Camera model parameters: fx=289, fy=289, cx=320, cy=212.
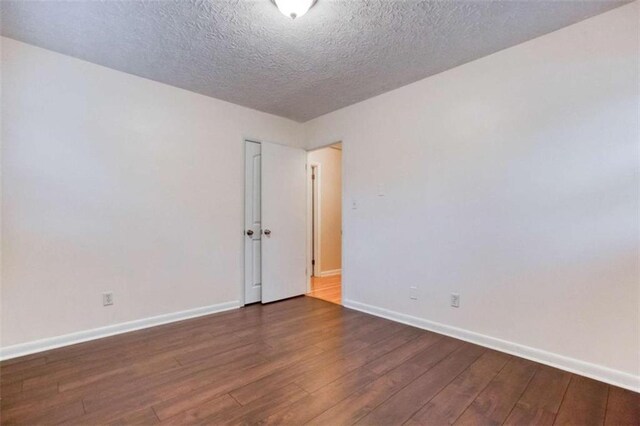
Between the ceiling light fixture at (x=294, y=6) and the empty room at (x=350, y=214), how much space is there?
0.01m

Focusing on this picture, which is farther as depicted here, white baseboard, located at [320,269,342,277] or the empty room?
white baseboard, located at [320,269,342,277]

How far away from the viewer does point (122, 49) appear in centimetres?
245

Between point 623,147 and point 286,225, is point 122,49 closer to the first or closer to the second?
point 286,225

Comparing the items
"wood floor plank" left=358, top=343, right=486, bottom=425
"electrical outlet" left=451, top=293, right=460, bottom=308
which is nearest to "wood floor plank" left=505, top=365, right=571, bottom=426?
"wood floor plank" left=358, top=343, right=486, bottom=425

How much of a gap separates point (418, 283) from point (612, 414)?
1560mm

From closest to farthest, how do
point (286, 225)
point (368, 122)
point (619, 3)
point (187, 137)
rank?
1. point (619, 3)
2. point (187, 137)
3. point (368, 122)
4. point (286, 225)

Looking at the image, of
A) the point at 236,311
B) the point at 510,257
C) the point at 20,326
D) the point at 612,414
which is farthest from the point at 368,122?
the point at 20,326

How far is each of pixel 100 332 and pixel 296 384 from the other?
2.04 metres

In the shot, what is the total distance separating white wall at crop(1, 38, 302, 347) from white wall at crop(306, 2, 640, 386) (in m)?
1.97

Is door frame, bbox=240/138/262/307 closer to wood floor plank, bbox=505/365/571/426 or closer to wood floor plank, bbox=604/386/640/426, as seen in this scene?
wood floor plank, bbox=505/365/571/426

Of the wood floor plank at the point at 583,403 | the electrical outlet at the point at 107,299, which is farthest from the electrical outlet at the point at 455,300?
the electrical outlet at the point at 107,299

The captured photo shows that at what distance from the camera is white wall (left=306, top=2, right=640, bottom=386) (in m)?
1.98

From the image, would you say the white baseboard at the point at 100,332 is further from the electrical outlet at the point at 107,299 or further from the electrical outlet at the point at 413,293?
the electrical outlet at the point at 413,293

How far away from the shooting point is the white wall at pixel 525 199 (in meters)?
1.98
